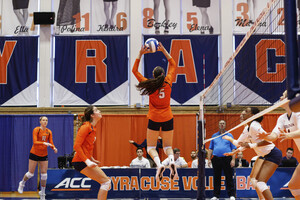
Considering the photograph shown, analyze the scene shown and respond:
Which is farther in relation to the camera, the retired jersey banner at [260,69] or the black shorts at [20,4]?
the black shorts at [20,4]

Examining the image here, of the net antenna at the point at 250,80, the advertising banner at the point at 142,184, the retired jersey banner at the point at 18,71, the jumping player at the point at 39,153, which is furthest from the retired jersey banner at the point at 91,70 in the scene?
the advertising banner at the point at 142,184

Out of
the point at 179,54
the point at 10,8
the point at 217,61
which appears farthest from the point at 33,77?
the point at 217,61

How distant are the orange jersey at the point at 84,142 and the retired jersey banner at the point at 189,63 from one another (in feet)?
32.6

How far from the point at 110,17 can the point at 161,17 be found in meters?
A: 2.35

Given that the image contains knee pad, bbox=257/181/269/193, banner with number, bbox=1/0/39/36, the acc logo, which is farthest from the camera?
banner with number, bbox=1/0/39/36

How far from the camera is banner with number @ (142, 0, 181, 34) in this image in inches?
693

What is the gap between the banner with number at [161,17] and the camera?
17594 millimetres

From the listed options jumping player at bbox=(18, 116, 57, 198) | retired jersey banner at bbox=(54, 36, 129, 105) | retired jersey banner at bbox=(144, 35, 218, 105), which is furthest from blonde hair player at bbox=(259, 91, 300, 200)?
retired jersey banner at bbox=(54, 36, 129, 105)

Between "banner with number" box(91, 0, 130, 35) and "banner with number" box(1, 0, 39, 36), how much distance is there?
284 cm

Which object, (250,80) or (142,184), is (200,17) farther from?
(142,184)

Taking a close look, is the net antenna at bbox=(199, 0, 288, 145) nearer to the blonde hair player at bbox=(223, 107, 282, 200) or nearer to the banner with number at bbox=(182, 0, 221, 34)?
the banner with number at bbox=(182, 0, 221, 34)

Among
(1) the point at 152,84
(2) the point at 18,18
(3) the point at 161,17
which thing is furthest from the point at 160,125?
(2) the point at 18,18

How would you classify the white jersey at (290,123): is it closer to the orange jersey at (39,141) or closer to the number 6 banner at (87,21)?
the orange jersey at (39,141)

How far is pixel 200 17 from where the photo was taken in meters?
17.6
